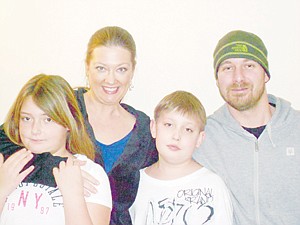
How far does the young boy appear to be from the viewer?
1.54 m

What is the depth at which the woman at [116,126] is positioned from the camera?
1701 mm

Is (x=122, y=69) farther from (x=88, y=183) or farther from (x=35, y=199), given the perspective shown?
(x=35, y=199)

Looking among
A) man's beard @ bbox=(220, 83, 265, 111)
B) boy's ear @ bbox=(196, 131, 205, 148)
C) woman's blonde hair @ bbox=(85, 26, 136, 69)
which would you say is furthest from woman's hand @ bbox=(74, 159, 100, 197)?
man's beard @ bbox=(220, 83, 265, 111)

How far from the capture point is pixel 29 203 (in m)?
1.38

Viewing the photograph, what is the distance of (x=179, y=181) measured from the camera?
1.62 m

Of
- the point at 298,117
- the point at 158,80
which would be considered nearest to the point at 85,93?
the point at 158,80

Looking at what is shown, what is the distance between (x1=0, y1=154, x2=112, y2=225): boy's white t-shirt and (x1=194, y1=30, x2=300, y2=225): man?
0.59 metres

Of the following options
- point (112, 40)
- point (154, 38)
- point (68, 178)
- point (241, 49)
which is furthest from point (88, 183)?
point (154, 38)

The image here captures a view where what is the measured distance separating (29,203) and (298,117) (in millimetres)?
1187

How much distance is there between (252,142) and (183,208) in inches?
17.3

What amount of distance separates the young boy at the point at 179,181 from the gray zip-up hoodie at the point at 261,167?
9 centimetres

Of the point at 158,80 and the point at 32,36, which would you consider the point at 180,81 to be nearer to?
the point at 158,80

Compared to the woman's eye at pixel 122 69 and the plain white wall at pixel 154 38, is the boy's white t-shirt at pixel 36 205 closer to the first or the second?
the woman's eye at pixel 122 69

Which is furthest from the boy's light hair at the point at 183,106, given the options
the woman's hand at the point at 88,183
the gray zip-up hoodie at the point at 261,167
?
the woman's hand at the point at 88,183
